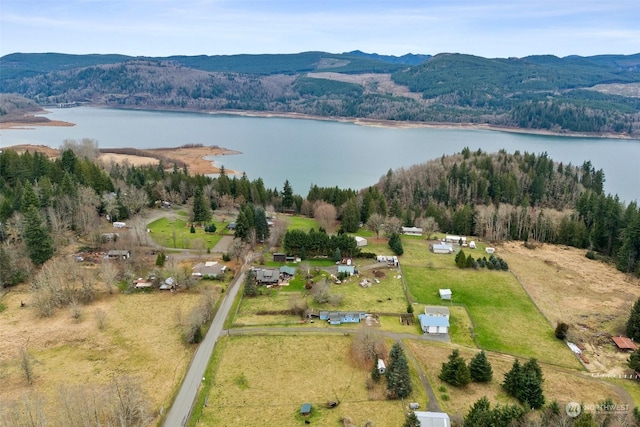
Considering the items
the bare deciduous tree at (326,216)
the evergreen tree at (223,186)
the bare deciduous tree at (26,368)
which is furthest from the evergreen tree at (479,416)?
the evergreen tree at (223,186)

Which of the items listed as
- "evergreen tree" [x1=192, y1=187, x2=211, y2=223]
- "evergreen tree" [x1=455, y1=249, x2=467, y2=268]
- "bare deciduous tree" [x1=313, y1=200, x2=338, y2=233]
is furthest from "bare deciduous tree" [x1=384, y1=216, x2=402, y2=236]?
"evergreen tree" [x1=192, y1=187, x2=211, y2=223]

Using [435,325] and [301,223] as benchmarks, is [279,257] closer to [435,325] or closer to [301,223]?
[301,223]

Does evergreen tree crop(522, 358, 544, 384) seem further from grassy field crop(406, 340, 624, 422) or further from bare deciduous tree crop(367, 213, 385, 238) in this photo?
bare deciduous tree crop(367, 213, 385, 238)

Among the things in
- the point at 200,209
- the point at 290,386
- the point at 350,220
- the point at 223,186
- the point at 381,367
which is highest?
the point at 223,186

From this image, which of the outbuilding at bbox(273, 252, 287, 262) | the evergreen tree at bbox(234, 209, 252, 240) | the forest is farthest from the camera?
the evergreen tree at bbox(234, 209, 252, 240)

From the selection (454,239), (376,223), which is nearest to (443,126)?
(454,239)

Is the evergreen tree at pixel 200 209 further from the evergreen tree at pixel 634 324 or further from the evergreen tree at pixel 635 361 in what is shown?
the evergreen tree at pixel 635 361

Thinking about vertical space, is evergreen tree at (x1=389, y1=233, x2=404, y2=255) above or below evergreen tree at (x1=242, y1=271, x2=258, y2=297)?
above
